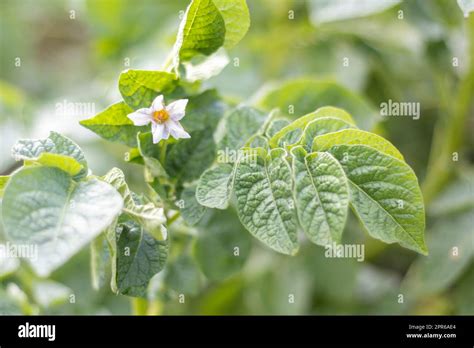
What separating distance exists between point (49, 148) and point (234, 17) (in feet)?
0.96

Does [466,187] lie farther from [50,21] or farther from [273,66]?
[50,21]

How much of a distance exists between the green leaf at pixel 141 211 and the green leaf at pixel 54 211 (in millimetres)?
39

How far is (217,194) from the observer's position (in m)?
0.73

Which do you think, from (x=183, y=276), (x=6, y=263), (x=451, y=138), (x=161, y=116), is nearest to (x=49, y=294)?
(x=6, y=263)

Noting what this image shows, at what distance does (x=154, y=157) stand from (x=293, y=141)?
190mm

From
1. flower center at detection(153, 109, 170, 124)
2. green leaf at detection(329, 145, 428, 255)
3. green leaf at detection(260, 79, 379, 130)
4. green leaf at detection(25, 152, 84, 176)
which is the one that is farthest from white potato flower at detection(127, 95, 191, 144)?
green leaf at detection(260, 79, 379, 130)

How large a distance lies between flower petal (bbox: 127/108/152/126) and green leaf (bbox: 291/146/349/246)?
0.19m

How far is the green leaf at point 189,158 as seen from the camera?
2.79ft

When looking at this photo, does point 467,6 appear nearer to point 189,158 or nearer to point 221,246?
point 189,158

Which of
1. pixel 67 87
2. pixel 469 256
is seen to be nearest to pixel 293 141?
pixel 469 256

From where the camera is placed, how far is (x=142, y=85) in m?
0.79

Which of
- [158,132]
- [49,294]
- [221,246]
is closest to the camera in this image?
[158,132]

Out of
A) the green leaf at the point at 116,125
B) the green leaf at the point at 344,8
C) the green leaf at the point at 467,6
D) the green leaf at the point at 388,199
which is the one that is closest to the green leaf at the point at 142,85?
the green leaf at the point at 116,125

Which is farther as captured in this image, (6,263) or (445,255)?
(445,255)
